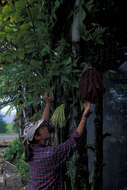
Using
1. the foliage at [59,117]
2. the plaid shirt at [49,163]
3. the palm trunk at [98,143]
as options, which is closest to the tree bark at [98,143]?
the palm trunk at [98,143]

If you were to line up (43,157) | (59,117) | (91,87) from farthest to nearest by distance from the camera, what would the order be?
(59,117) → (43,157) → (91,87)

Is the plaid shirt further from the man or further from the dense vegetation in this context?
the dense vegetation

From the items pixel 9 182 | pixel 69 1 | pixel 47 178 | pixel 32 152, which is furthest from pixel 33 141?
pixel 9 182

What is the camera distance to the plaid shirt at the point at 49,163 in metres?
2.01

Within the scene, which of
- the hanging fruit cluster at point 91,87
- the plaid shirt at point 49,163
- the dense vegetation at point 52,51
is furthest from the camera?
the dense vegetation at point 52,51

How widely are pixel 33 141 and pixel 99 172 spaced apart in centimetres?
121

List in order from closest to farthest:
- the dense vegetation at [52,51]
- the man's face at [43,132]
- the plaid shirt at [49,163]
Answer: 1. the plaid shirt at [49,163]
2. the man's face at [43,132]
3. the dense vegetation at [52,51]

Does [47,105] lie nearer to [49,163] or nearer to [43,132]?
[43,132]

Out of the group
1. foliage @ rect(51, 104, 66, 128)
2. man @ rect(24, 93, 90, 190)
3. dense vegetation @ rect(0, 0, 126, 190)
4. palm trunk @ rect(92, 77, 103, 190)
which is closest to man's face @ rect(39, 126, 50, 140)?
man @ rect(24, 93, 90, 190)

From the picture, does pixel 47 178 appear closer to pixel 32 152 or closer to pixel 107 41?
pixel 32 152

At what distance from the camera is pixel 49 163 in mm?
2092

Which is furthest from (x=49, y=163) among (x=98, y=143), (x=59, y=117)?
(x=98, y=143)

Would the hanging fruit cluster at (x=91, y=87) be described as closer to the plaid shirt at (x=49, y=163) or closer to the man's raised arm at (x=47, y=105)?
the plaid shirt at (x=49, y=163)

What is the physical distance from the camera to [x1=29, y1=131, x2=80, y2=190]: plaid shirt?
6.59 ft
